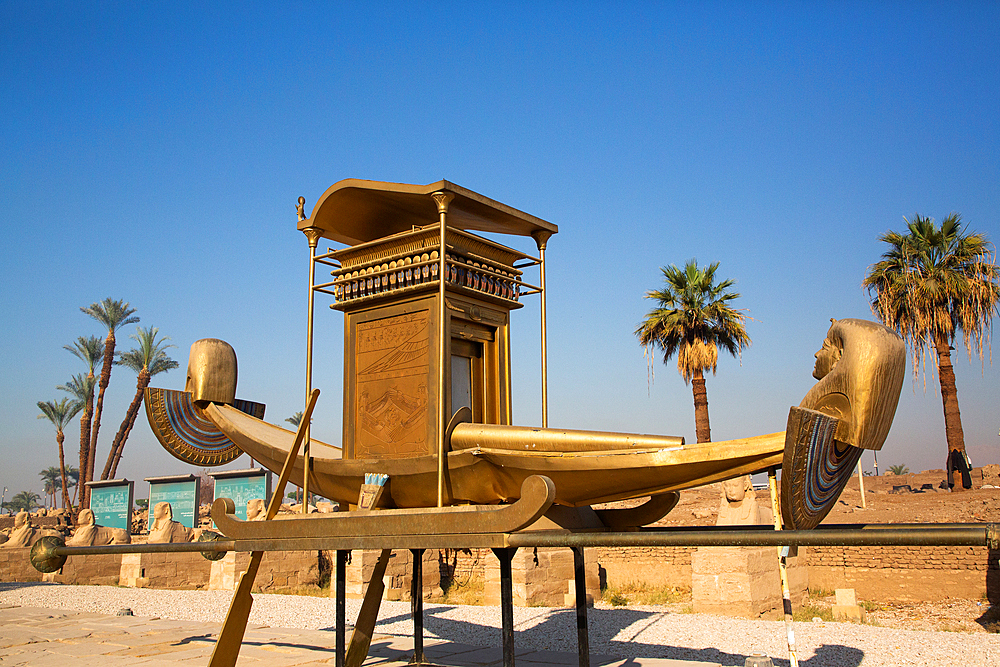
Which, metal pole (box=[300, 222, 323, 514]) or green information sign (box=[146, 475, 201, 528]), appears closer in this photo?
metal pole (box=[300, 222, 323, 514])

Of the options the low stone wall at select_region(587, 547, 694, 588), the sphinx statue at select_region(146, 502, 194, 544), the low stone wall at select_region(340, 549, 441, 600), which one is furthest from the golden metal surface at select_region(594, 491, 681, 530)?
the sphinx statue at select_region(146, 502, 194, 544)

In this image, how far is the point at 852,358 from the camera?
301 cm

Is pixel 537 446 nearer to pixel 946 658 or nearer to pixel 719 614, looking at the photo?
pixel 946 658

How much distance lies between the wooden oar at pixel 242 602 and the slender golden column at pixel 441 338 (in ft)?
3.43

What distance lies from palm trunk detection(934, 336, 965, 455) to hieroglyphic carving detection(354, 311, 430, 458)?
64.0 ft

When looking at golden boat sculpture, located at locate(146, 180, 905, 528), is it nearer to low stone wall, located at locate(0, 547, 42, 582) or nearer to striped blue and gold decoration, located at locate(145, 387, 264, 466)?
striped blue and gold decoration, located at locate(145, 387, 264, 466)

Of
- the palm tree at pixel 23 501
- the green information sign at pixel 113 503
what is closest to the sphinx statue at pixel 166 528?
the green information sign at pixel 113 503

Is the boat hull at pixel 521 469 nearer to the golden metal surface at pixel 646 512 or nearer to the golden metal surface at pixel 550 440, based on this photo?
the golden metal surface at pixel 550 440

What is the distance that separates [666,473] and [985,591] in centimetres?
1211

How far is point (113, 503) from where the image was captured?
76.1 ft

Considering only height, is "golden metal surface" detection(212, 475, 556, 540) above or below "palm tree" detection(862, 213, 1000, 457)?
below

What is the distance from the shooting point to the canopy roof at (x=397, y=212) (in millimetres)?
4934

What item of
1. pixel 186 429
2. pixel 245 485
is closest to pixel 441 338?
pixel 186 429

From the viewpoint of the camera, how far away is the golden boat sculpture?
13.2 ft
